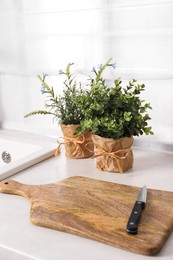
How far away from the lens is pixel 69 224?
785 millimetres

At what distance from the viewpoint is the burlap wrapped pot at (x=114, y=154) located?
104 cm

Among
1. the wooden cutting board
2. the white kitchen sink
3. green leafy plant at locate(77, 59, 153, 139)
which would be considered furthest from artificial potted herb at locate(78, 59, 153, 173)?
the white kitchen sink

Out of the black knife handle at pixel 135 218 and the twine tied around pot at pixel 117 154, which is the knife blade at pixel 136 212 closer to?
the black knife handle at pixel 135 218

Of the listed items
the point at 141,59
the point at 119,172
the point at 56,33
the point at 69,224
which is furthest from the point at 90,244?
the point at 56,33

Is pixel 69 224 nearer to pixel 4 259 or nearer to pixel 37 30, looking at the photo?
pixel 4 259

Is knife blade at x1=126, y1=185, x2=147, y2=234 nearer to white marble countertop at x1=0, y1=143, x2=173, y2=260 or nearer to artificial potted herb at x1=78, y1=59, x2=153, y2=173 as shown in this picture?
white marble countertop at x1=0, y1=143, x2=173, y2=260

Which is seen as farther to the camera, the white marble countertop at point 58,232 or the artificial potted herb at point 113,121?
the artificial potted herb at point 113,121

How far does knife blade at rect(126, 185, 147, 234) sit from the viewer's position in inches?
29.0

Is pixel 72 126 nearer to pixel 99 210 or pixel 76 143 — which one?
pixel 76 143

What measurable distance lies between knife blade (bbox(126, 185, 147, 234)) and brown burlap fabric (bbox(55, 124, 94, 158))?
313 mm

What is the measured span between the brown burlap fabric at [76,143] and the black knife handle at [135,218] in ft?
1.24

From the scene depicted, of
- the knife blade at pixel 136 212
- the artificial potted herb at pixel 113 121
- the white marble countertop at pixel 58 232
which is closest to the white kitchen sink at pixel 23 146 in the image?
the white marble countertop at pixel 58 232

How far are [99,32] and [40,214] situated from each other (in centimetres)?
71

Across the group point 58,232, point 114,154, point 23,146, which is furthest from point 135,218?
point 23,146
